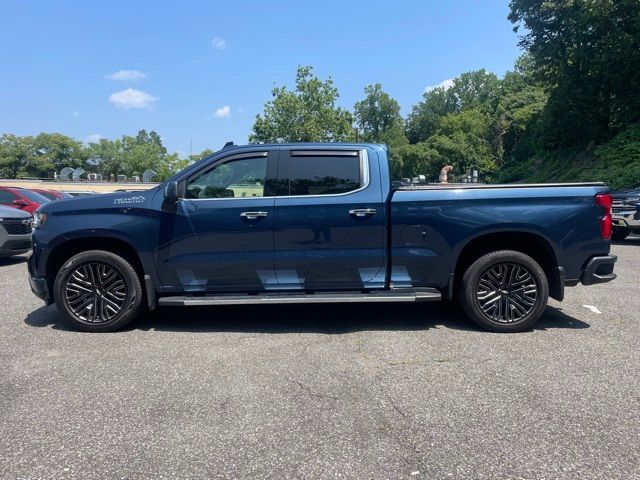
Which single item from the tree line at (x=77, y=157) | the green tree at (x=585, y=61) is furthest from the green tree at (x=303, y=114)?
the tree line at (x=77, y=157)

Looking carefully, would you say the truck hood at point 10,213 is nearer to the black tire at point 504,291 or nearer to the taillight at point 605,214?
the black tire at point 504,291

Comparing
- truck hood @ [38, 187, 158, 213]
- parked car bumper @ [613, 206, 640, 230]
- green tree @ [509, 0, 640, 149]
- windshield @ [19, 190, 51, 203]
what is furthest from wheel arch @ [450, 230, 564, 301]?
green tree @ [509, 0, 640, 149]

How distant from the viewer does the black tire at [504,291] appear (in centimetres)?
515

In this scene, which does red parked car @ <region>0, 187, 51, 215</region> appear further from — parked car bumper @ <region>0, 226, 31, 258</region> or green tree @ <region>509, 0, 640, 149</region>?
green tree @ <region>509, 0, 640, 149</region>

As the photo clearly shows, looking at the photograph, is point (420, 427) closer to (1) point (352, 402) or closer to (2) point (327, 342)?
(1) point (352, 402)

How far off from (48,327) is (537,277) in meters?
5.33

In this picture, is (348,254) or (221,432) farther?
(348,254)

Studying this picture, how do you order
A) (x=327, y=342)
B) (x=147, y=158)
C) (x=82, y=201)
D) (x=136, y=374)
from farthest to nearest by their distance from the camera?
(x=147, y=158) → (x=82, y=201) → (x=327, y=342) → (x=136, y=374)

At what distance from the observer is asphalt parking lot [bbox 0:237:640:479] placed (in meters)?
2.86

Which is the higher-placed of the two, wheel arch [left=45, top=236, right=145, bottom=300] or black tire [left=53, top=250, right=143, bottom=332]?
wheel arch [left=45, top=236, right=145, bottom=300]

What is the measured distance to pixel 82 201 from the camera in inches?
208

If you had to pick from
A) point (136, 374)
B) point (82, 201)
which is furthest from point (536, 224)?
point (82, 201)

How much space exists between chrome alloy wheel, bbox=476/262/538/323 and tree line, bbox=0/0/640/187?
1780mm

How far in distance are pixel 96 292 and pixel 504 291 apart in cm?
431
